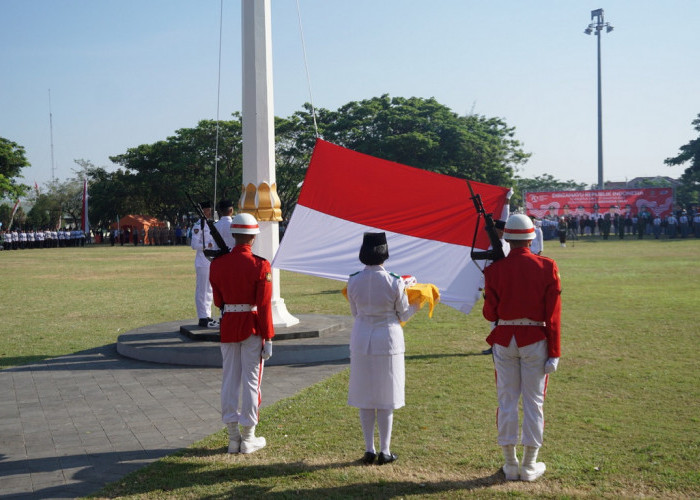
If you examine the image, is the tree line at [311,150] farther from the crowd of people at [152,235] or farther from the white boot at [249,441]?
the white boot at [249,441]

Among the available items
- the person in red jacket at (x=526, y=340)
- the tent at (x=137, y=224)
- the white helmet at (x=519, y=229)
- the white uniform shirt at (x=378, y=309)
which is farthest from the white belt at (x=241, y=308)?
the tent at (x=137, y=224)

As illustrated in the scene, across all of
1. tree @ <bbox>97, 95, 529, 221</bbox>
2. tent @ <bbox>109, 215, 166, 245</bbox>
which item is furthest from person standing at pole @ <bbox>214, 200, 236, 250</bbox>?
tent @ <bbox>109, 215, 166, 245</bbox>

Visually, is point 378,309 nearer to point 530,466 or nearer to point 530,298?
point 530,298

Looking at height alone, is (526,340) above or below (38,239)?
below

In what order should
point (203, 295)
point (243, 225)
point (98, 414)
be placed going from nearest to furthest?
point (243, 225), point (98, 414), point (203, 295)

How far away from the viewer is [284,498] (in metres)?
4.84

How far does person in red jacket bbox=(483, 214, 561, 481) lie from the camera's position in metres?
5.10

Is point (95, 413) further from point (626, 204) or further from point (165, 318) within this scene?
point (626, 204)

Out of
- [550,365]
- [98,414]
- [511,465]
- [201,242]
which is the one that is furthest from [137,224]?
[550,365]

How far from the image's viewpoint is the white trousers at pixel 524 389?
510cm

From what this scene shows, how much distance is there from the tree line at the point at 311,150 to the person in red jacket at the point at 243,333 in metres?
45.7

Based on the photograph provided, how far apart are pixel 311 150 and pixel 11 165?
73.5ft

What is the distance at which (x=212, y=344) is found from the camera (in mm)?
10016

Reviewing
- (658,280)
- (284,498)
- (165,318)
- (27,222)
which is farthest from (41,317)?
(27,222)
